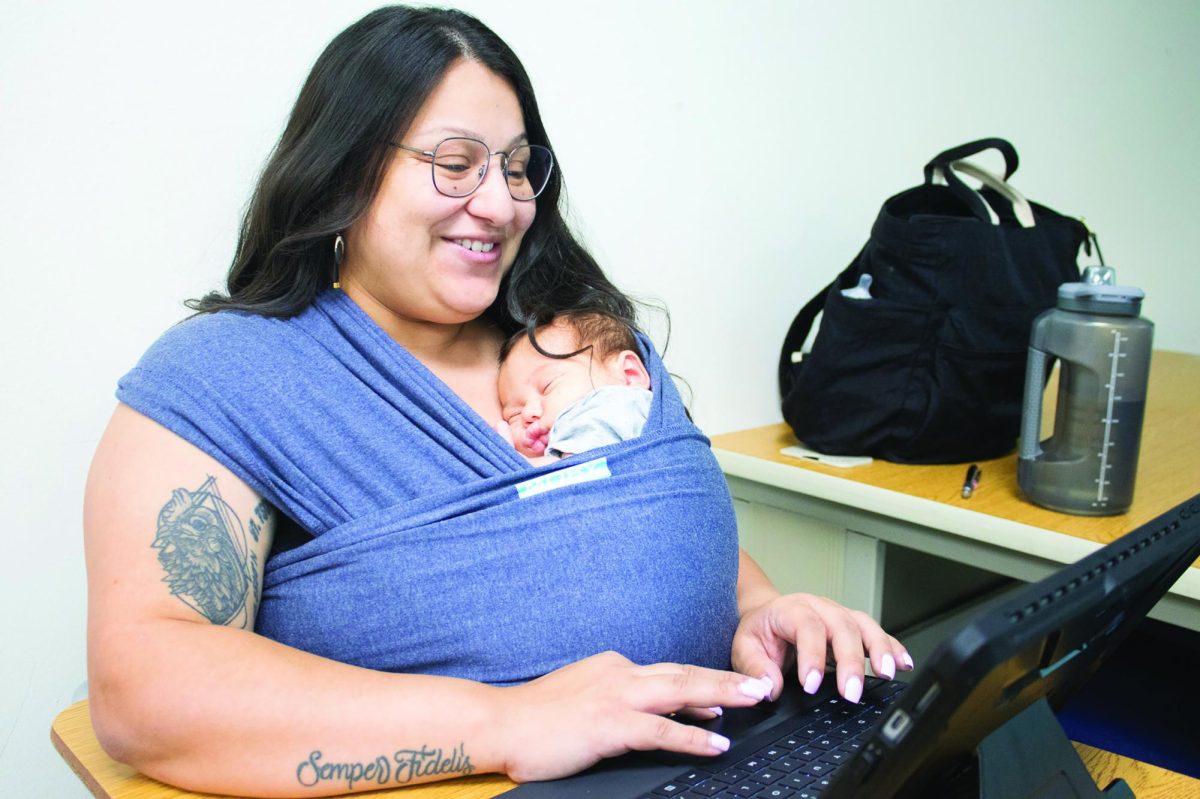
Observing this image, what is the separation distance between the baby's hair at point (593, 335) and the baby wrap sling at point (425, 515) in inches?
7.3

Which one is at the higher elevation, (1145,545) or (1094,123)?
(1094,123)

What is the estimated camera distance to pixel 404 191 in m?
1.08

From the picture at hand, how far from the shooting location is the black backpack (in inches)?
66.5

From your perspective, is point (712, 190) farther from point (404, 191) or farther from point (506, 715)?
point (506, 715)

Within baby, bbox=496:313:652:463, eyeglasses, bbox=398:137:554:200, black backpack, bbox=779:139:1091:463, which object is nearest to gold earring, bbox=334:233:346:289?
eyeglasses, bbox=398:137:554:200

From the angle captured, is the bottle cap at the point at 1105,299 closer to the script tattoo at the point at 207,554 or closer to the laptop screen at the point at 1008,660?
the laptop screen at the point at 1008,660

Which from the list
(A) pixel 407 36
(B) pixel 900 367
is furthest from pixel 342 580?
(B) pixel 900 367

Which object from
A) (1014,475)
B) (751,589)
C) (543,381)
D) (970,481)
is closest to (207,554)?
(543,381)

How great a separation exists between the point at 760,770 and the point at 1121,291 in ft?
3.38

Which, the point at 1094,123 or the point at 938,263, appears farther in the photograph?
A: the point at 1094,123

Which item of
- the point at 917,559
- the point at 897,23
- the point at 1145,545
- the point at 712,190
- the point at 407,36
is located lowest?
the point at 917,559

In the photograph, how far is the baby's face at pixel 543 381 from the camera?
45.0 inches

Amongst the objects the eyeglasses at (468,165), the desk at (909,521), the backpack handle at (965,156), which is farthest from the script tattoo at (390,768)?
the backpack handle at (965,156)

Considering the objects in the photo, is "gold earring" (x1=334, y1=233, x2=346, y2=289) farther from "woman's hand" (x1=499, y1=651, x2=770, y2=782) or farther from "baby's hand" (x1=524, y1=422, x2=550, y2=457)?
"woman's hand" (x1=499, y1=651, x2=770, y2=782)
